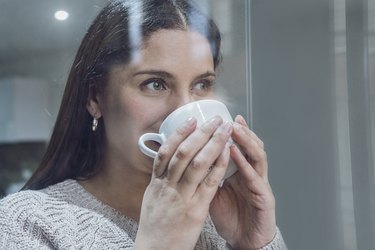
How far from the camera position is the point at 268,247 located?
49cm

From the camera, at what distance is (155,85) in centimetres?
43

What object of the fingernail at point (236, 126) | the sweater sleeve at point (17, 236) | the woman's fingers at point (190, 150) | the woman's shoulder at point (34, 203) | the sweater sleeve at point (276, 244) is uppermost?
the fingernail at point (236, 126)

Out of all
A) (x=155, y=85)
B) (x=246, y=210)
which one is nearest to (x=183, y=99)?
(x=155, y=85)

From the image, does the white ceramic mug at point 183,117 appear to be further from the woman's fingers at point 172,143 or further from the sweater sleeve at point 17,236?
the sweater sleeve at point 17,236

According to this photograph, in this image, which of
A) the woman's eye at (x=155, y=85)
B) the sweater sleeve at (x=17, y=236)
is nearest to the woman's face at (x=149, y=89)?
the woman's eye at (x=155, y=85)

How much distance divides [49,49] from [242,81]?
0.67 ft

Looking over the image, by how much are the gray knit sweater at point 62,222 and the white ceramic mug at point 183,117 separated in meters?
0.10

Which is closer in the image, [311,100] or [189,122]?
[189,122]

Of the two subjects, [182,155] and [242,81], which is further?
[242,81]

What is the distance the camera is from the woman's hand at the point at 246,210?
1.53 ft

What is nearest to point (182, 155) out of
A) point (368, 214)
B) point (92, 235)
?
point (92, 235)

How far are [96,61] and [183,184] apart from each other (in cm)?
15

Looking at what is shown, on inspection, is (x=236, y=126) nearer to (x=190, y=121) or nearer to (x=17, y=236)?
(x=190, y=121)

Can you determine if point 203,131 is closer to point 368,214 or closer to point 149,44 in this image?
point 149,44
